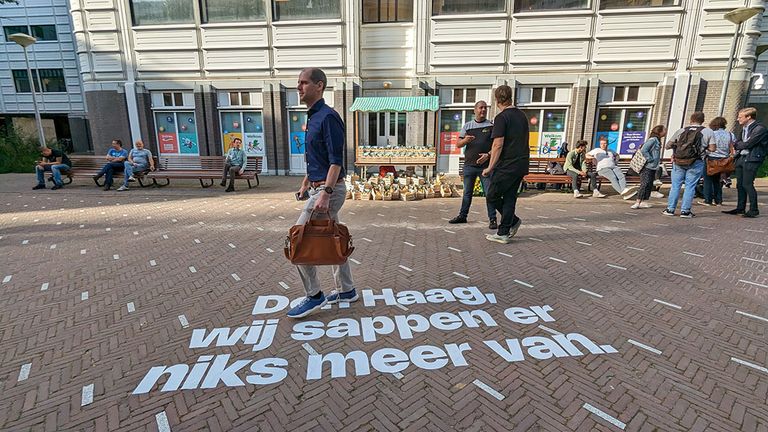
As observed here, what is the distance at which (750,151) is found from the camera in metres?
7.29

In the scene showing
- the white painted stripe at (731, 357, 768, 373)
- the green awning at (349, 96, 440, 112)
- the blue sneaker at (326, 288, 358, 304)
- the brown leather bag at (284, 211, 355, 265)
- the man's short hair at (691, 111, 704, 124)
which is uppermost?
the green awning at (349, 96, 440, 112)

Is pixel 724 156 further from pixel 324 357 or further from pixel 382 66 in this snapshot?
pixel 382 66

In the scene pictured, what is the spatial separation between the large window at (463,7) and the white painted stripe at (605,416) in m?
15.1

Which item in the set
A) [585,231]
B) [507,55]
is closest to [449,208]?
[585,231]

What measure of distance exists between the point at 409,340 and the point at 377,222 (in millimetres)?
4618

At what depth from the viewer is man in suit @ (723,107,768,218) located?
7.21 m

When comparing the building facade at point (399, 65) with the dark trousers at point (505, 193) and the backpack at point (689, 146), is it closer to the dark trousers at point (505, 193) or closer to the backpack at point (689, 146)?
the backpack at point (689, 146)

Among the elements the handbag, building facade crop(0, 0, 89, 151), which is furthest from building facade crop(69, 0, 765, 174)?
building facade crop(0, 0, 89, 151)

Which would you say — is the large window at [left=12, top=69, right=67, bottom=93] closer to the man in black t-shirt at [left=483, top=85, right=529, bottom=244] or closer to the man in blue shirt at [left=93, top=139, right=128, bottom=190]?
the man in blue shirt at [left=93, top=139, right=128, bottom=190]

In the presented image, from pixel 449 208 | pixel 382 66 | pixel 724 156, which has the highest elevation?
pixel 382 66

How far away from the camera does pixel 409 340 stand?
130 inches

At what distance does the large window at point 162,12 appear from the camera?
15.4m

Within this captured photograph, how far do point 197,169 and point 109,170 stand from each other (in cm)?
238

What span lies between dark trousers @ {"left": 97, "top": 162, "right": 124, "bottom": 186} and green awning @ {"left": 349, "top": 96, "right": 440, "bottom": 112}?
7348 millimetres
